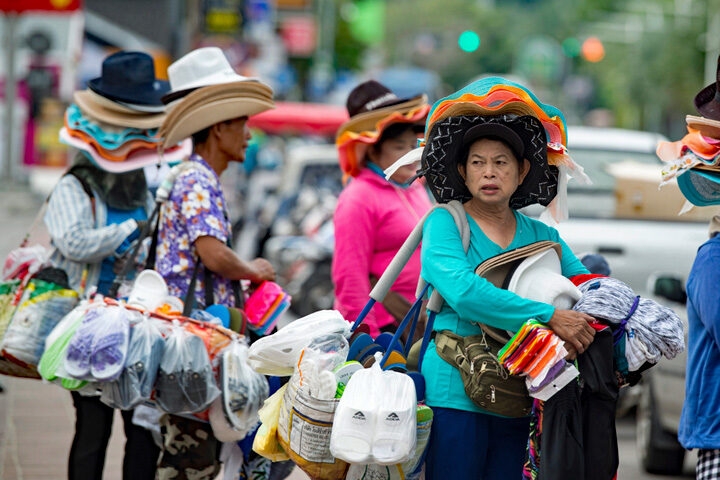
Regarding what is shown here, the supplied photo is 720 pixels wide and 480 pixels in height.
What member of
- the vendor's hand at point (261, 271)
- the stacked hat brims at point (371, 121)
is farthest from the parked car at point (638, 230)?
the vendor's hand at point (261, 271)

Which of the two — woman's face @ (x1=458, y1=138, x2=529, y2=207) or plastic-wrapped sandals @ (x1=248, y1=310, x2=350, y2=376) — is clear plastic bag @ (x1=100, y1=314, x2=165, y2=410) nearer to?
plastic-wrapped sandals @ (x1=248, y1=310, x2=350, y2=376)

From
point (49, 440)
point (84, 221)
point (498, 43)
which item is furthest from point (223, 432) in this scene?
point (498, 43)

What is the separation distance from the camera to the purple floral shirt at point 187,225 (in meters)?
5.38

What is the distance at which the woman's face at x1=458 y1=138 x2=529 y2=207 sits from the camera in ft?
14.2

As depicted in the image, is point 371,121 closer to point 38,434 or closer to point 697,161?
point 697,161

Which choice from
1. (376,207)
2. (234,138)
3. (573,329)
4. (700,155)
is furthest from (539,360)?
(234,138)

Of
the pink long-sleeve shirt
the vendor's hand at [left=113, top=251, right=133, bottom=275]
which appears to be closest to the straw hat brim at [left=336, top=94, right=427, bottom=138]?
the pink long-sleeve shirt

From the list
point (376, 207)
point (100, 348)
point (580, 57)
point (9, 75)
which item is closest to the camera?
point (100, 348)

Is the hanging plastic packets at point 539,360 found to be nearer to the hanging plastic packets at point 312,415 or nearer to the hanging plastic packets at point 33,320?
the hanging plastic packets at point 312,415

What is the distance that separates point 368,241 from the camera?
577cm

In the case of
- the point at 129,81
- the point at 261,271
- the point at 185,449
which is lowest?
the point at 185,449

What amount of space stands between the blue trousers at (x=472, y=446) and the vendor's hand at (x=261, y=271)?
4.86ft

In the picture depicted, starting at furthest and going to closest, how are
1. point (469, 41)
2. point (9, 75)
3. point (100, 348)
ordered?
point (9, 75)
point (469, 41)
point (100, 348)

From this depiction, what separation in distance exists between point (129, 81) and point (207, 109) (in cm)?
75
